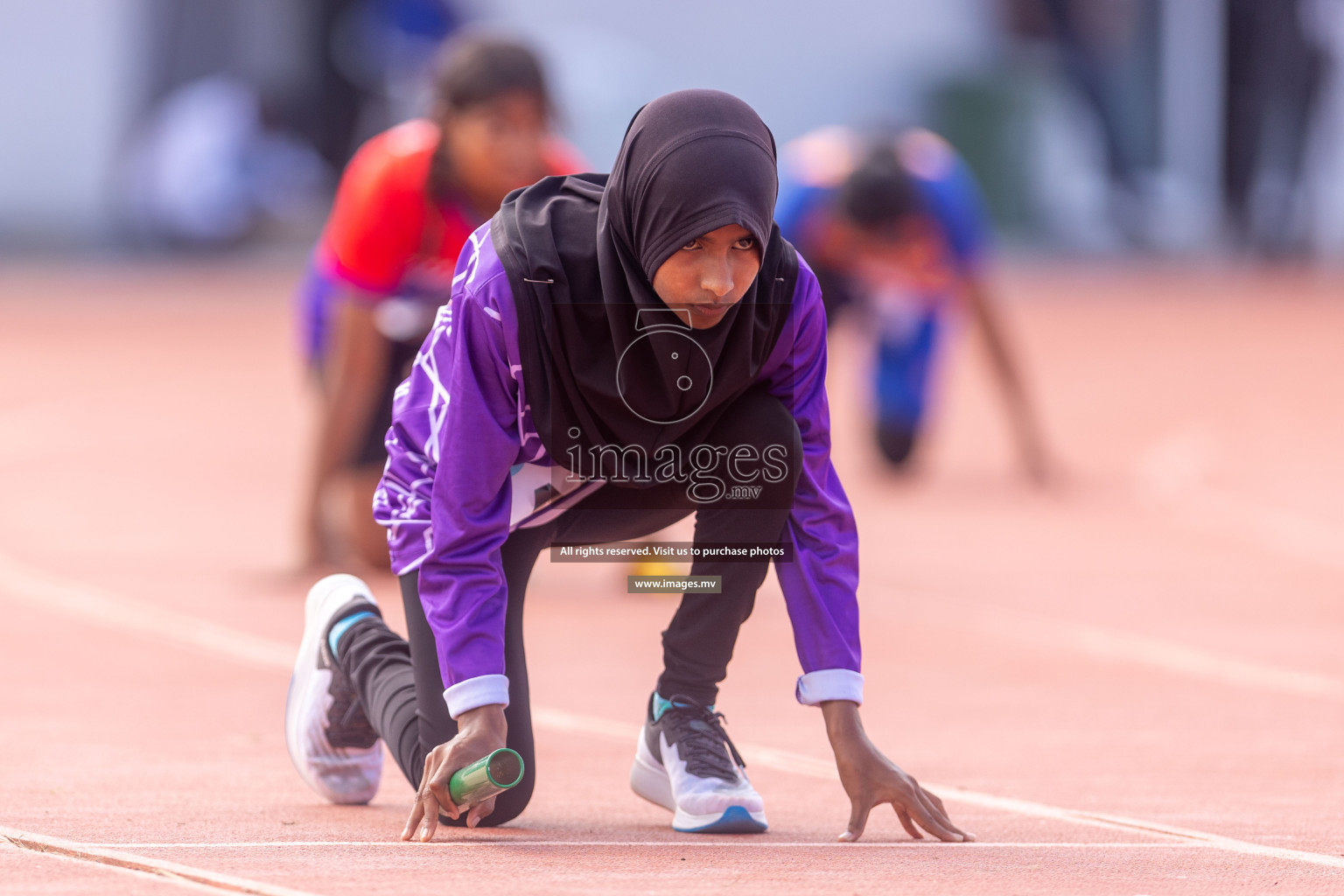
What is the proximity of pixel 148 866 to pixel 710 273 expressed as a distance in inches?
45.3

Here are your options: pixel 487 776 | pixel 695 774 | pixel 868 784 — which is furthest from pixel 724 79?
pixel 487 776

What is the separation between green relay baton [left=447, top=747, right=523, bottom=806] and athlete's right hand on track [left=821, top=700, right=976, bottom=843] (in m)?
0.49

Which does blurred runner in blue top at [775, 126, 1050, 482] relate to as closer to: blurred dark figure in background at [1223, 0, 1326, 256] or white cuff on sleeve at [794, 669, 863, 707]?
white cuff on sleeve at [794, 669, 863, 707]

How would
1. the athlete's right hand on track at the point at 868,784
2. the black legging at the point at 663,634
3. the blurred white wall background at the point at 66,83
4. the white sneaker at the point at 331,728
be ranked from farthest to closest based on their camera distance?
the blurred white wall background at the point at 66,83 < the white sneaker at the point at 331,728 < the black legging at the point at 663,634 < the athlete's right hand on track at the point at 868,784

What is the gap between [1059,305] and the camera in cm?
1922

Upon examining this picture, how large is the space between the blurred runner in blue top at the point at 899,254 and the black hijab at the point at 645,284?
4188 millimetres

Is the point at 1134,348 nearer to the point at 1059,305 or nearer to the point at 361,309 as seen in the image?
the point at 1059,305

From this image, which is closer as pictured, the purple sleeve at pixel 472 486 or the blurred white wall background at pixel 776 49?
the purple sleeve at pixel 472 486

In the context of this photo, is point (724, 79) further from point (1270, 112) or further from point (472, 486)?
point (472, 486)

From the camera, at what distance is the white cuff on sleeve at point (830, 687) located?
2.83 m

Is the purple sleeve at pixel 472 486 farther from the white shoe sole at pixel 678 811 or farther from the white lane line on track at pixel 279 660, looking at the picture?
the white lane line on track at pixel 279 660

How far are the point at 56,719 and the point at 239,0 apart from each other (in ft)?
56.2

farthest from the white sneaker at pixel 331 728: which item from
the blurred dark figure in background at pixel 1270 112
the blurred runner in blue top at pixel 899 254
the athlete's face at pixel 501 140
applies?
the blurred dark figure in background at pixel 1270 112

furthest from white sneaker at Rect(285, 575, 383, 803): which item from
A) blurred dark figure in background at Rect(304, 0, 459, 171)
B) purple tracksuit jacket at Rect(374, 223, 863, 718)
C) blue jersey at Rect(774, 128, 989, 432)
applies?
blurred dark figure in background at Rect(304, 0, 459, 171)
